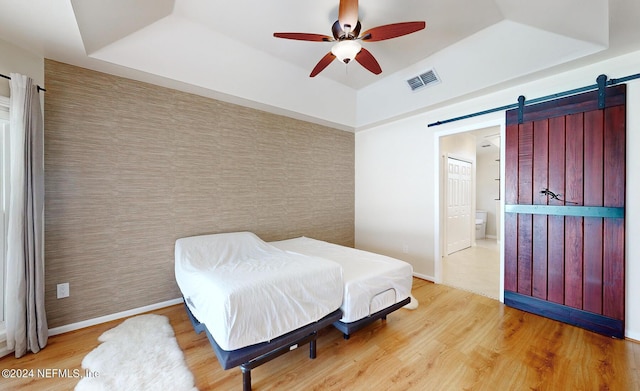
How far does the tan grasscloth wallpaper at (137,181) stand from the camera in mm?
2133

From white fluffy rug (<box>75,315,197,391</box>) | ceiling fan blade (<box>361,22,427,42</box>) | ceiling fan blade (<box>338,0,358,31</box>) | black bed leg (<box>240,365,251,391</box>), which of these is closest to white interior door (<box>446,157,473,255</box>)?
ceiling fan blade (<box>361,22,427,42</box>)

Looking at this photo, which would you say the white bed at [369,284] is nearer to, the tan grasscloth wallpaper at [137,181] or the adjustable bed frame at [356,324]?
the adjustable bed frame at [356,324]

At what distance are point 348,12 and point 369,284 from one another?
2.07 meters

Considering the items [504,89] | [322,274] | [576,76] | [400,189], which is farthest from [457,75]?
[322,274]

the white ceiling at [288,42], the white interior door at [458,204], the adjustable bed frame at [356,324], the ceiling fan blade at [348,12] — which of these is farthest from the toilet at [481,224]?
the ceiling fan blade at [348,12]

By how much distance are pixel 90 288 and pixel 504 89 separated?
15.6ft

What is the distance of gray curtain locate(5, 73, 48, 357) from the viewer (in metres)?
1.74

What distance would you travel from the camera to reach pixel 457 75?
2744mm

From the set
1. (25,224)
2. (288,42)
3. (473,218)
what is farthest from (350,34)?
(473,218)

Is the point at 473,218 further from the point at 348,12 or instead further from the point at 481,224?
the point at 348,12

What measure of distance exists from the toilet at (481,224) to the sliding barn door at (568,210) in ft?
14.4

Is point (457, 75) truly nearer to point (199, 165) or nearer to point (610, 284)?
point (610, 284)

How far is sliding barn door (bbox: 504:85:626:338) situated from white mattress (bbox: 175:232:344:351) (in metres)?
2.20

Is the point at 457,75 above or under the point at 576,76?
above
